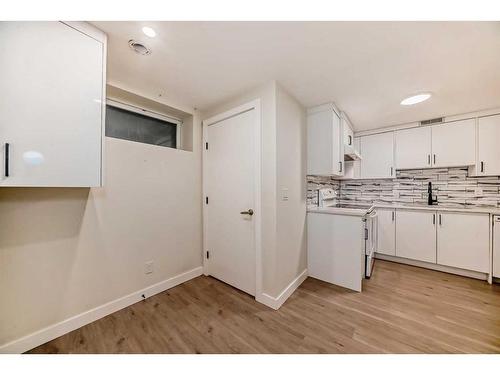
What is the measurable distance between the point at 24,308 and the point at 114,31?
2030 millimetres

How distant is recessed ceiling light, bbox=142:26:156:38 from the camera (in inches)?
47.8

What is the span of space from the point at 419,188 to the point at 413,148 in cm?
70

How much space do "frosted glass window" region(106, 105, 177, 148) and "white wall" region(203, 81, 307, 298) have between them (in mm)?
822

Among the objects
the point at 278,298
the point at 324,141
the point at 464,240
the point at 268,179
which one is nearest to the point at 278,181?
the point at 268,179

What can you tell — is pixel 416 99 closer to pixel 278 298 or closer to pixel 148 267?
pixel 278 298

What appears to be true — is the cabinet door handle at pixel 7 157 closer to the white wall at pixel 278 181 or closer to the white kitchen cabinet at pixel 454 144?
the white wall at pixel 278 181

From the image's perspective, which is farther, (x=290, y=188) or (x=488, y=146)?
(x=488, y=146)

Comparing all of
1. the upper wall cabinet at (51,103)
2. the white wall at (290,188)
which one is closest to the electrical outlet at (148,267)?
the upper wall cabinet at (51,103)

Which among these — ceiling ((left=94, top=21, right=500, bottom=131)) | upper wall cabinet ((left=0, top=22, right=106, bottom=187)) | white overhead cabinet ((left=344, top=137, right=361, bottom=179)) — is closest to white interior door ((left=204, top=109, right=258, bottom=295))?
ceiling ((left=94, top=21, right=500, bottom=131))

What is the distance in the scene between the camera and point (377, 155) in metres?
3.26

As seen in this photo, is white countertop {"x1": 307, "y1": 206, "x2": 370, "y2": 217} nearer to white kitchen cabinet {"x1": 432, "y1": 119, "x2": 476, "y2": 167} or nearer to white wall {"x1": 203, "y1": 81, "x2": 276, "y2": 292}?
white wall {"x1": 203, "y1": 81, "x2": 276, "y2": 292}

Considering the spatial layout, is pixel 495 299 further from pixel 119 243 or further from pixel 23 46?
pixel 23 46

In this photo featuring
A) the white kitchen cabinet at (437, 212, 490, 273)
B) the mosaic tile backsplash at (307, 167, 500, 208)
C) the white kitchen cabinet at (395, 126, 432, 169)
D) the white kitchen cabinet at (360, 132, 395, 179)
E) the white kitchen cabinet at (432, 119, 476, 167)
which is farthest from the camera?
the white kitchen cabinet at (360, 132, 395, 179)

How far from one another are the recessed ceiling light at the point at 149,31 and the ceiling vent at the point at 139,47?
0.40 feet
